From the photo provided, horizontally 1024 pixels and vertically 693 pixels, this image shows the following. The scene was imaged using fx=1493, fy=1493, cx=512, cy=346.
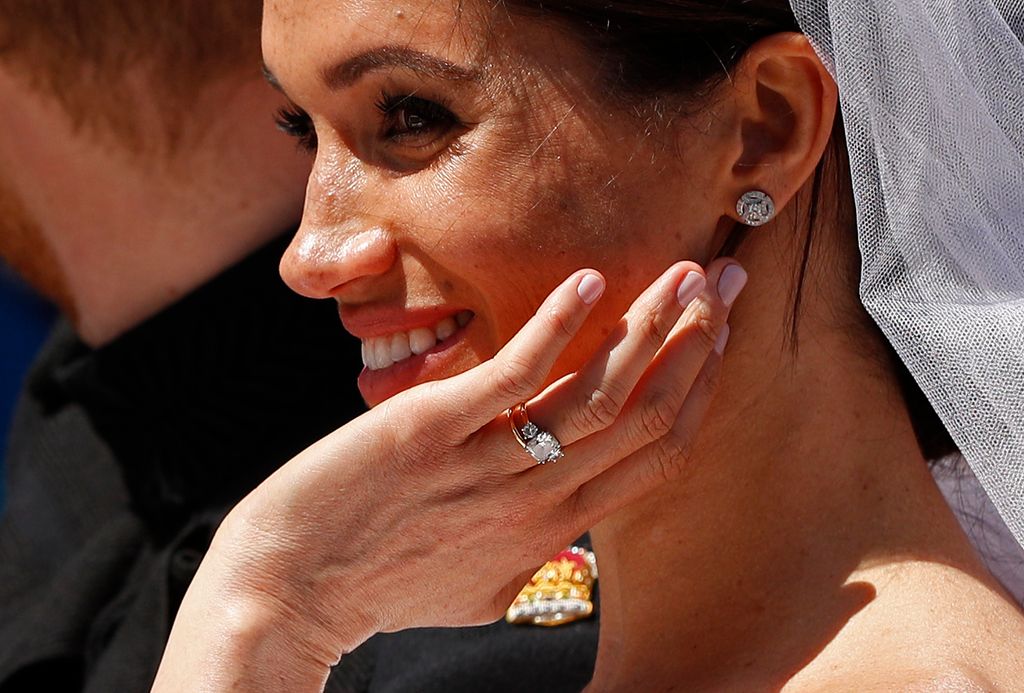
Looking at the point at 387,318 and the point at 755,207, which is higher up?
the point at 755,207

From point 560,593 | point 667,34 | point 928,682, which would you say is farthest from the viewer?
point 560,593

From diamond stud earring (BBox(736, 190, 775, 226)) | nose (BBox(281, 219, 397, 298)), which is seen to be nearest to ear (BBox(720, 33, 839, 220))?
diamond stud earring (BBox(736, 190, 775, 226))

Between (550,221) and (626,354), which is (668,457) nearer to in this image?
(626,354)

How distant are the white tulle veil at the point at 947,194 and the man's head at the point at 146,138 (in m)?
1.85

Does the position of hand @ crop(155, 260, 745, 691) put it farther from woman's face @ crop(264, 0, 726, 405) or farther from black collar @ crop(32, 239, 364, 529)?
black collar @ crop(32, 239, 364, 529)

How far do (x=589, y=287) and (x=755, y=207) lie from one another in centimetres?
26

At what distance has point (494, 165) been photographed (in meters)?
1.90

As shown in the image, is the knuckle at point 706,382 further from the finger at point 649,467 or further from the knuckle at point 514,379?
the knuckle at point 514,379

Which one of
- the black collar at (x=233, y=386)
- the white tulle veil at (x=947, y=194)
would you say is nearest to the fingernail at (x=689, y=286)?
the white tulle veil at (x=947, y=194)

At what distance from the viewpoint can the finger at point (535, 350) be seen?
181 centimetres

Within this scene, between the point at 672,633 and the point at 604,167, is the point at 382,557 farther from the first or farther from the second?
the point at 604,167

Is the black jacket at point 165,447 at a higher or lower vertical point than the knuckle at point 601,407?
lower

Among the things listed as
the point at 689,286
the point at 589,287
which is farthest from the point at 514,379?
the point at 689,286

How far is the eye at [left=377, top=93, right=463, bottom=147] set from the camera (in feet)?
6.29
